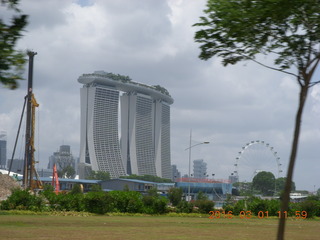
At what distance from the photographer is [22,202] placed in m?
48.9

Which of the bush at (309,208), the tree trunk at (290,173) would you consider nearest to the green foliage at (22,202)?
the bush at (309,208)

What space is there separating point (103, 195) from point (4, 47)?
39.2 meters

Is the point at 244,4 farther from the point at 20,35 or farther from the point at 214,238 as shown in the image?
the point at 214,238

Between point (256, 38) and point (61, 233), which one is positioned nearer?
point (256, 38)

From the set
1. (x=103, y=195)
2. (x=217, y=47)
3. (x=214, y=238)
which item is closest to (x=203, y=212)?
(x=103, y=195)

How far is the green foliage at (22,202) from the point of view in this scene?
158 ft

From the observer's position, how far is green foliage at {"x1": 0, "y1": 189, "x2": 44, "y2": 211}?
48156 mm

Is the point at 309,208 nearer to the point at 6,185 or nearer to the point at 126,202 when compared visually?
the point at 126,202

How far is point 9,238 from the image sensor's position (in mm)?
23016

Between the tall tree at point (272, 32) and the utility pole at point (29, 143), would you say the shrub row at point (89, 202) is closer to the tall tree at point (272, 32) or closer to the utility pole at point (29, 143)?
the tall tree at point (272, 32)

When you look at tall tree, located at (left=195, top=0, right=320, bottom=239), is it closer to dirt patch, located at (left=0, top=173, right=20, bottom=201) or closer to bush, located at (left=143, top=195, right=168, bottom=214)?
bush, located at (left=143, top=195, right=168, bottom=214)

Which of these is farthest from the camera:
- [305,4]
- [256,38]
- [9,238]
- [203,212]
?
[203,212]

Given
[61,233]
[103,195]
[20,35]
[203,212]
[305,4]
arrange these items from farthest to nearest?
[203,212] → [103,195] → [61,233] → [305,4] → [20,35]
